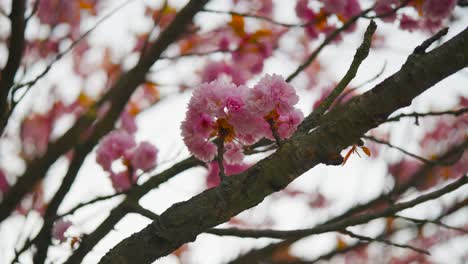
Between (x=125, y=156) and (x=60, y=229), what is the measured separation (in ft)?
2.03

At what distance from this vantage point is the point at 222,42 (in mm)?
3967

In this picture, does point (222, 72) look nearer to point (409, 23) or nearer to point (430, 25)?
point (409, 23)

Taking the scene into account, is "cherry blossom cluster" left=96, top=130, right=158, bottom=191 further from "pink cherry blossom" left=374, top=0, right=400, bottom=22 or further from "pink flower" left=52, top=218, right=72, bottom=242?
"pink cherry blossom" left=374, top=0, right=400, bottom=22

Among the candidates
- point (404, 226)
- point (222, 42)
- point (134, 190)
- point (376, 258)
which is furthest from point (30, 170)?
point (376, 258)

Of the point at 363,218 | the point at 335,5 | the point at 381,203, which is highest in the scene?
the point at 335,5

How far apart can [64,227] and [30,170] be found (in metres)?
0.71

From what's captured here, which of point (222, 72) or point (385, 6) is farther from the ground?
point (222, 72)

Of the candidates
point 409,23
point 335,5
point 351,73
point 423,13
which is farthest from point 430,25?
point 351,73

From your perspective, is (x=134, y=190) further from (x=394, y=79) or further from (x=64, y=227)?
(x=394, y=79)

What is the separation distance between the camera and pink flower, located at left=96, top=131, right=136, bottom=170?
2.85m

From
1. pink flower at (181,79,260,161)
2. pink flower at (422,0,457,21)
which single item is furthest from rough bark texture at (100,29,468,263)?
pink flower at (422,0,457,21)

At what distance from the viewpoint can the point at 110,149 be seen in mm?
2852

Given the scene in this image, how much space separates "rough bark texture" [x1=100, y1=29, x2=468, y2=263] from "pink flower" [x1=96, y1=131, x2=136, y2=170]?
1415mm

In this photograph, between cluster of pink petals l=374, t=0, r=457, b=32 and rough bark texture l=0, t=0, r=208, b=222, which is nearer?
rough bark texture l=0, t=0, r=208, b=222
